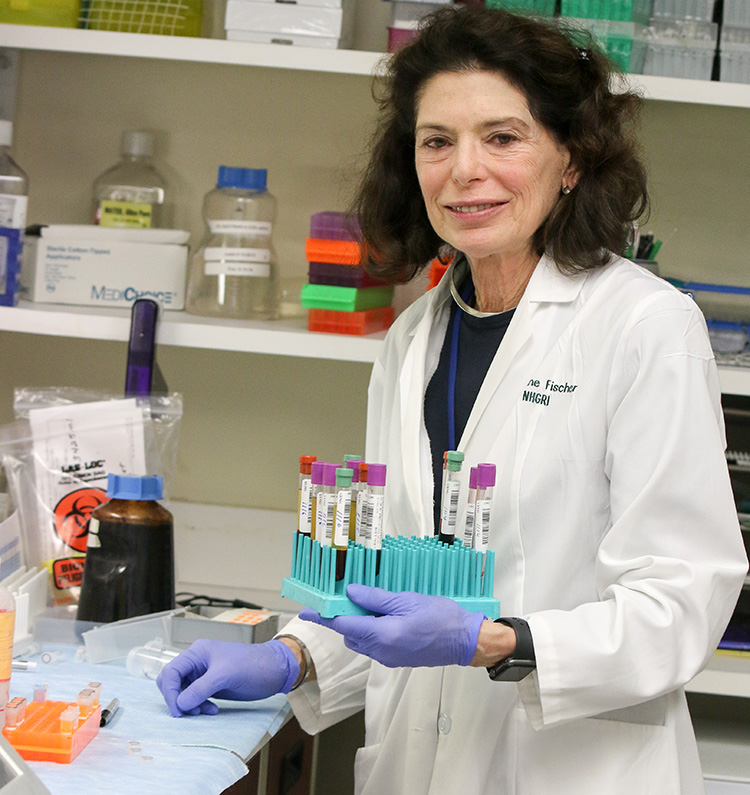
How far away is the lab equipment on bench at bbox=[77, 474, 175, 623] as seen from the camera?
146 cm

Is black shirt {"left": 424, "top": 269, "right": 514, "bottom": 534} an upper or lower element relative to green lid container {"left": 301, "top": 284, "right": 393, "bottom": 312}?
lower

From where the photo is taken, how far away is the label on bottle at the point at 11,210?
65.8 inches

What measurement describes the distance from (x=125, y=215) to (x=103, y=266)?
13 centimetres

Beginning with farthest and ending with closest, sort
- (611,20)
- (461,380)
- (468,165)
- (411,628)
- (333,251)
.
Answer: (333,251) < (611,20) < (461,380) < (468,165) < (411,628)

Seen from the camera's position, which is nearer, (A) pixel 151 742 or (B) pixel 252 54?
(A) pixel 151 742

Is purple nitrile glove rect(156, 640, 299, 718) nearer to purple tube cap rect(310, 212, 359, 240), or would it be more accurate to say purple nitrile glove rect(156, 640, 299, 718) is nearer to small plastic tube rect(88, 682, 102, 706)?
small plastic tube rect(88, 682, 102, 706)

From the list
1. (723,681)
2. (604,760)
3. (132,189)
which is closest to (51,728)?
(604,760)

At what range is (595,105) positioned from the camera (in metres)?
1.27

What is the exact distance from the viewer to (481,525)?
109 cm

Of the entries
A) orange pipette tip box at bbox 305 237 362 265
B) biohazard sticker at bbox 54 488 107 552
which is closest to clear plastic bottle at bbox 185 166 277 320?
orange pipette tip box at bbox 305 237 362 265

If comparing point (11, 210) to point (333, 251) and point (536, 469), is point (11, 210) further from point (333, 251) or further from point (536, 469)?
point (536, 469)

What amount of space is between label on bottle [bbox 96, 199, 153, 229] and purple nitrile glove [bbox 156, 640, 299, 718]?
89 centimetres

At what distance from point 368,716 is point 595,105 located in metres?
0.85

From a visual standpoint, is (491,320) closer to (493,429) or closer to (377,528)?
(493,429)
